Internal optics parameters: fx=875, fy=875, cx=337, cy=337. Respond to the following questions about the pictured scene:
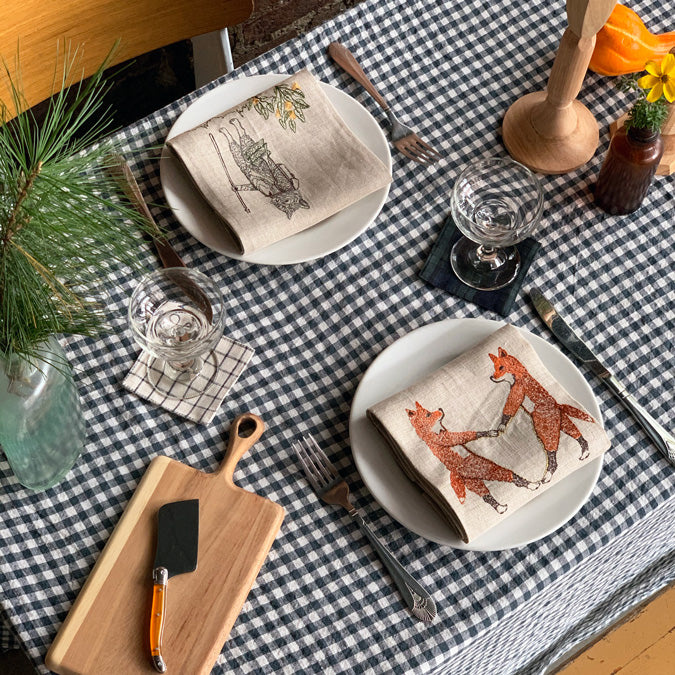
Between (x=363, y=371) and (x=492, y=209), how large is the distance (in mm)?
264

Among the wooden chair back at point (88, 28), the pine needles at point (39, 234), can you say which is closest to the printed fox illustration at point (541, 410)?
the pine needles at point (39, 234)

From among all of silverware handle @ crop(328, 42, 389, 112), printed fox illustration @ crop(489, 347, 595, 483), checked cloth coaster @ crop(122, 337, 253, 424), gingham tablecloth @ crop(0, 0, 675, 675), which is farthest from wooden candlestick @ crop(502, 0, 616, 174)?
checked cloth coaster @ crop(122, 337, 253, 424)

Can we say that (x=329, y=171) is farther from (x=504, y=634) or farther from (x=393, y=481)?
(x=504, y=634)

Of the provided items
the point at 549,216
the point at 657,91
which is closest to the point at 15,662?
the point at 549,216

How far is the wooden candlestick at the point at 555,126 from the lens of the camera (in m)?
1.09

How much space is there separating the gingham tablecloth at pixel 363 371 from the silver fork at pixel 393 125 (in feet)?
0.05

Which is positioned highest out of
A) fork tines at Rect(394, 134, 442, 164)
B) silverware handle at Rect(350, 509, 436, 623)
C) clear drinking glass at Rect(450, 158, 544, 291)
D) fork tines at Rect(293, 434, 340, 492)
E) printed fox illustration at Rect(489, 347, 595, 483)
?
fork tines at Rect(394, 134, 442, 164)

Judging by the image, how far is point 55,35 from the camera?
1.26m

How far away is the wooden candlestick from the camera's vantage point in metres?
1.09

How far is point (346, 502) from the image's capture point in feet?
3.19

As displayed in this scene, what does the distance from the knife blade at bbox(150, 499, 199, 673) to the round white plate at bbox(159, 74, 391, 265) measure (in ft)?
1.02

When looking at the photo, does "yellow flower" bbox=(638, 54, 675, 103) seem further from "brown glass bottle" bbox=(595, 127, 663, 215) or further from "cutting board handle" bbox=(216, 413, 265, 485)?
"cutting board handle" bbox=(216, 413, 265, 485)

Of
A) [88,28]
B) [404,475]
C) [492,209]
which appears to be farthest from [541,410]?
[88,28]

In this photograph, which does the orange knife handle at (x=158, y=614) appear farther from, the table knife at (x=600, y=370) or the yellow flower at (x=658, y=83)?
the yellow flower at (x=658, y=83)
